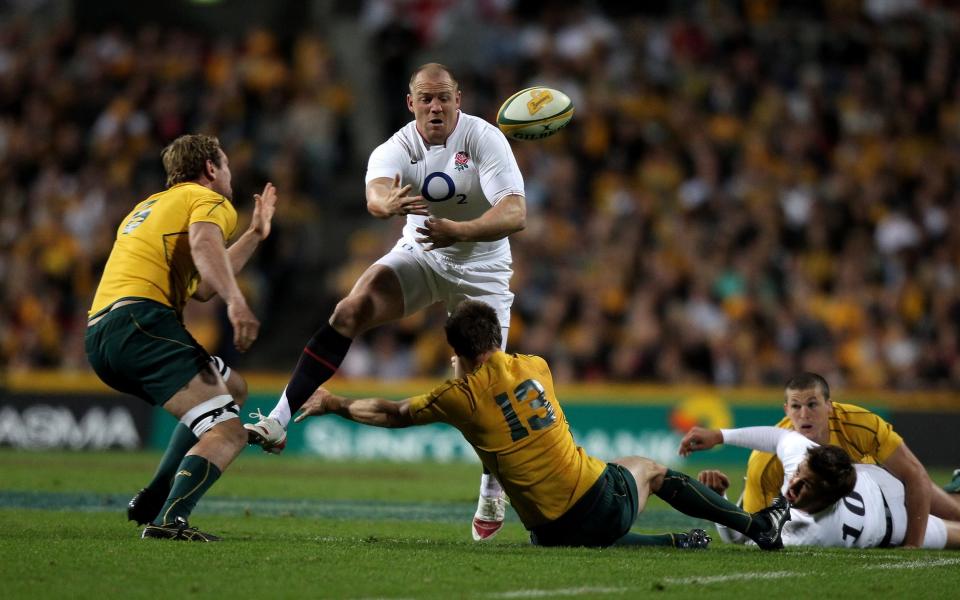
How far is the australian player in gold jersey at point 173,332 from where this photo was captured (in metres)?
7.09

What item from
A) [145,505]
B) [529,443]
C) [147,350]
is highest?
[147,350]

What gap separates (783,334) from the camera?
677 inches

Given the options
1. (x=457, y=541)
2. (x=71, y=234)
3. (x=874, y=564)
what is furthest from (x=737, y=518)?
(x=71, y=234)

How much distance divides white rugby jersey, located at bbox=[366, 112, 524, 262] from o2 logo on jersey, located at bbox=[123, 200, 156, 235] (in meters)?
1.38

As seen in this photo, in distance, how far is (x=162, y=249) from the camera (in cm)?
741

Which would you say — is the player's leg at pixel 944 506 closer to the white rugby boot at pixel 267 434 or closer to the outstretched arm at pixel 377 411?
the outstretched arm at pixel 377 411

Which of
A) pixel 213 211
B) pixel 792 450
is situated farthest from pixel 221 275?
pixel 792 450

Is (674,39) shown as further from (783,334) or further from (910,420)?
(910,420)

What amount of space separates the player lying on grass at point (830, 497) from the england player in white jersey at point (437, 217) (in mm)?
1644

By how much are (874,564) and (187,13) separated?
18.1 m

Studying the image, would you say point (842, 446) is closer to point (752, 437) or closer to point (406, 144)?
point (752, 437)

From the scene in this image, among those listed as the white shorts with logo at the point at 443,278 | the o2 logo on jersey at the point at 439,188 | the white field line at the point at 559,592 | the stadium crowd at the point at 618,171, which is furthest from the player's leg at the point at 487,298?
the stadium crowd at the point at 618,171

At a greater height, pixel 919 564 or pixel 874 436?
pixel 874 436

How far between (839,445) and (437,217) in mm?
2964
